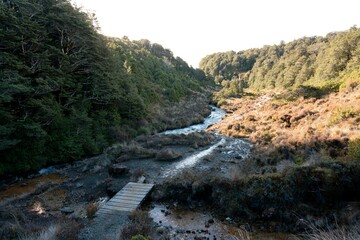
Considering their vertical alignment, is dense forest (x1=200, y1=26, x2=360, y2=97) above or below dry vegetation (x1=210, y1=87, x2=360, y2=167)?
above

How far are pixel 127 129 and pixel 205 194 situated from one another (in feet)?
54.3

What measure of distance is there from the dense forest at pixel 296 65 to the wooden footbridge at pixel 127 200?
26.2 meters

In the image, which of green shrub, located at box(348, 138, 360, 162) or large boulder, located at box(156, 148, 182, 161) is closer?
green shrub, located at box(348, 138, 360, 162)

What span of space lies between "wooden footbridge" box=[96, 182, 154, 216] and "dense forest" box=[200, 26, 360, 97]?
26.2 metres

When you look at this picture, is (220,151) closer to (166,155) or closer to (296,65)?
(166,155)

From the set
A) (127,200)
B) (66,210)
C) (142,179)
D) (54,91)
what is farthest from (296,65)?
(66,210)

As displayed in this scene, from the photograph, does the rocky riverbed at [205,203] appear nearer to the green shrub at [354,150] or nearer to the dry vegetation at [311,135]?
the green shrub at [354,150]

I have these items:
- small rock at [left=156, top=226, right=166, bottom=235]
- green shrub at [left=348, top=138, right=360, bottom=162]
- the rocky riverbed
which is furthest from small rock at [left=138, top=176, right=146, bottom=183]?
green shrub at [left=348, top=138, right=360, bottom=162]

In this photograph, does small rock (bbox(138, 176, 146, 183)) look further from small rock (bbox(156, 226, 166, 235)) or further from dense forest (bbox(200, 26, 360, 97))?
dense forest (bbox(200, 26, 360, 97))

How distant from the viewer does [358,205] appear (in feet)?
26.6

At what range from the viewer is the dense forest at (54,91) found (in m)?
15.9

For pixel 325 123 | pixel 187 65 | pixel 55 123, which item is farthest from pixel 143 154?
pixel 187 65

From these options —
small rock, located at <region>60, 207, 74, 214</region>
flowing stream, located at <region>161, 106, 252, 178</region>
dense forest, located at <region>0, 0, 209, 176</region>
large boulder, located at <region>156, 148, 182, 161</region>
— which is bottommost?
flowing stream, located at <region>161, 106, 252, 178</region>

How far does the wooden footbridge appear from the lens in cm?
921
